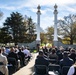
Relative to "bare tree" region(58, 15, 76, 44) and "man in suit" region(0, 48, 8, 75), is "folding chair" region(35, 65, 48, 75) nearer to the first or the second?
"man in suit" region(0, 48, 8, 75)

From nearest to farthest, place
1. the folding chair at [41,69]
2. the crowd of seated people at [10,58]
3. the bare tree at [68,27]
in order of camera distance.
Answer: the folding chair at [41,69] → the crowd of seated people at [10,58] → the bare tree at [68,27]

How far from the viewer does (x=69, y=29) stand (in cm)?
7038

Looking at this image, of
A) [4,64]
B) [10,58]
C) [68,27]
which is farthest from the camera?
[68,27]

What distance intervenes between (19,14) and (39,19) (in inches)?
402

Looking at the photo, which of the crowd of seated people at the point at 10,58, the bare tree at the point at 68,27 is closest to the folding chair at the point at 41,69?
the crowd of seated people at the point at 10,58

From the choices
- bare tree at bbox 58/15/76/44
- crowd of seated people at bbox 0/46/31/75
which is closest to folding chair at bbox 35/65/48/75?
crowd of seated people at bbox 0/46/31/75

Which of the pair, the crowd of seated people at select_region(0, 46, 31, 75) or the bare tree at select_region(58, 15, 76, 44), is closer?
the crowd of seated people at select_region(0, 46, 31, 75)

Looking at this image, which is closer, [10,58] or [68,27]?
[10,58]

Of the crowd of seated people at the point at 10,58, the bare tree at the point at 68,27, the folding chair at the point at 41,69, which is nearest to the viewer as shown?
the folding chair at the point at 41,69

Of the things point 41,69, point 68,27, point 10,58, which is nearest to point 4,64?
point 41,69

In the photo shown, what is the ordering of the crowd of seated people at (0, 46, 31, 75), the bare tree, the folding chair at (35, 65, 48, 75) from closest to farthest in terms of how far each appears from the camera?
the folding chair at (35, 65, 48, 75)
the crowd of seated people at (0, 46, 31, 75)
the bare tree

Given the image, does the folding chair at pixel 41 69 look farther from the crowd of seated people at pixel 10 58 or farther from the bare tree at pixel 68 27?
the bare tree at pixel 68 27

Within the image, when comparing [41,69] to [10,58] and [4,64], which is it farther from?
[10,58]

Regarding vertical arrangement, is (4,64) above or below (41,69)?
above
